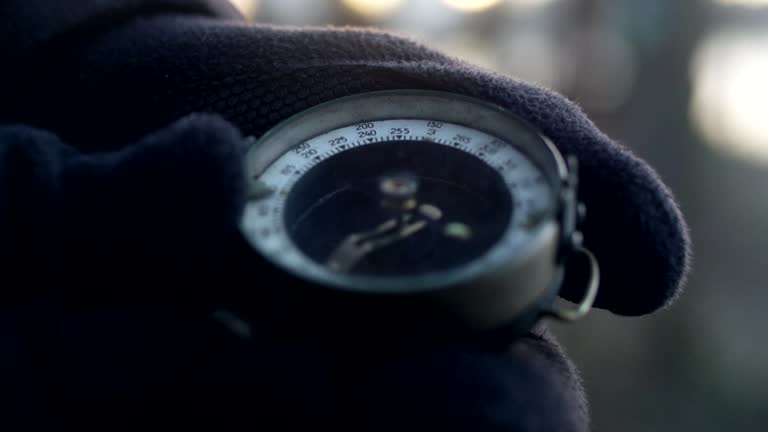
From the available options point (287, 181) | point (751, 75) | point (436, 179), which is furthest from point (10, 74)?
point (751, 75)

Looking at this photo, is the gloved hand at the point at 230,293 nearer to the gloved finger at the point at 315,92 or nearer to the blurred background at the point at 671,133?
the gloved finger at the point at 315,92

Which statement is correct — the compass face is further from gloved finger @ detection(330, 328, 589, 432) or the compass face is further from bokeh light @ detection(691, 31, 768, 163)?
→ bokeh light @ detection(691, 31, 768, 163)

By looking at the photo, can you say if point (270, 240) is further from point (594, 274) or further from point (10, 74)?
point (10, 74)

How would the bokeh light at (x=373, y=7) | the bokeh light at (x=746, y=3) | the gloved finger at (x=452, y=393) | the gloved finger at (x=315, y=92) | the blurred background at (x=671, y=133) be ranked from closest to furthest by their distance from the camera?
the gloved finger at (x=452, y=393)
the gloved finger at (x=315, y=92)
the blurred background at (x=671, y=133)
the bokeh light at (x=746, y=3)
the bokeh light at (x=373, y=7)

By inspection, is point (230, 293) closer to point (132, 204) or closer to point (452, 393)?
point (132, 204)

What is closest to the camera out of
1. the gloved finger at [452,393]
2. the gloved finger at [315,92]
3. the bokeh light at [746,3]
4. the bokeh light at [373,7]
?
the gloved finger at [452,393]

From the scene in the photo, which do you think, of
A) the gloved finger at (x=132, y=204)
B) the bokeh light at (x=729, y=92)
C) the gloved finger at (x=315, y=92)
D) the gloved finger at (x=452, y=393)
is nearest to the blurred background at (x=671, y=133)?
the bokeh light at (x=729, y=92)

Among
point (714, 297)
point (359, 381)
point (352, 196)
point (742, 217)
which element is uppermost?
point (352, 196)
